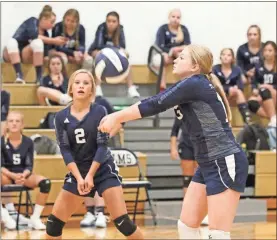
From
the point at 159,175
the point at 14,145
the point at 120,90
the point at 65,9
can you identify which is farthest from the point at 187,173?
the point at 65,9

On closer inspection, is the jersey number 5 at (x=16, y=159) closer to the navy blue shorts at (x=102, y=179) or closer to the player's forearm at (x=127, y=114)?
the navy blue shorts at (x=102, y=179)

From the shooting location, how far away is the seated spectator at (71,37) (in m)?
9.86

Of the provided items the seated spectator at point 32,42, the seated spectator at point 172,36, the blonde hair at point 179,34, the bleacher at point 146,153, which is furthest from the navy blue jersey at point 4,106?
the blonde hair at point 179,34

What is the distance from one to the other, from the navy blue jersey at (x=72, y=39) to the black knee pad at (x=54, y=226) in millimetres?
5357

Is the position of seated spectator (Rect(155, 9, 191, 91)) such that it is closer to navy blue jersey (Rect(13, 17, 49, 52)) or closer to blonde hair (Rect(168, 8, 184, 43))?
blonde hair (Rect(168, 8, 184, 43))

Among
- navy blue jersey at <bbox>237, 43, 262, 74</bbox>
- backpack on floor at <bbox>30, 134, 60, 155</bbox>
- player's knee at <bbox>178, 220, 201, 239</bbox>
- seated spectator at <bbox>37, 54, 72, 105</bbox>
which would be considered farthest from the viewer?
navy blue jersey at <bbox>237, 43, 262, 74</bbox>

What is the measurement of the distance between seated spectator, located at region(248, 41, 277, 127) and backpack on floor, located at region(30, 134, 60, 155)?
291cm

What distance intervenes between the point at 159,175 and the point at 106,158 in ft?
14.0

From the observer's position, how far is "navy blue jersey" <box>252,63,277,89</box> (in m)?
10.3

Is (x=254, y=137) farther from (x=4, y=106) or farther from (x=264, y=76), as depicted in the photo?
(x=4, y=106)

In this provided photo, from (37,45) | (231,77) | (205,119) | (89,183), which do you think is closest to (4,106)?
(37,45)

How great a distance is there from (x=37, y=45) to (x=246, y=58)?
9.75 feet

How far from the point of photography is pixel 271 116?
984 cm

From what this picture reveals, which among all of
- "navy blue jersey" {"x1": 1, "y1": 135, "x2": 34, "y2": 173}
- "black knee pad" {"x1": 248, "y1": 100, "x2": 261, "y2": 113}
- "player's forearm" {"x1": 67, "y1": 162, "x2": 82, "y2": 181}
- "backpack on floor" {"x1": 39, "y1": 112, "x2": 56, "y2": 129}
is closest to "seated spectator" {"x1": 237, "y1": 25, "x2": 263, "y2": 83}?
"black knee pad" {"x1": 248, "y1": 100, "x2": 261, "y2": 113}
